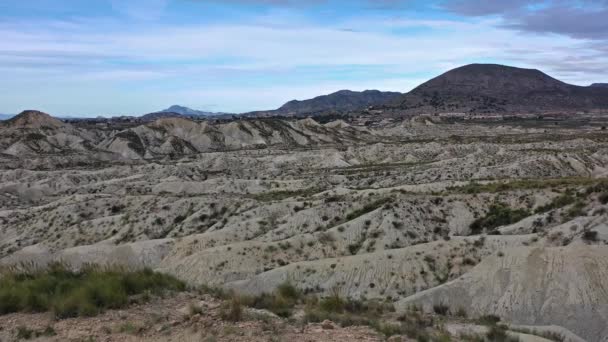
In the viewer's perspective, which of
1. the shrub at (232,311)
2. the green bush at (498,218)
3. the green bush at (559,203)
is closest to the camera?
the shrub at (232,311)

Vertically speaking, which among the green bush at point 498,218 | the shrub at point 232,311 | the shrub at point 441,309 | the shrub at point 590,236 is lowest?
the shrub at point 441,309

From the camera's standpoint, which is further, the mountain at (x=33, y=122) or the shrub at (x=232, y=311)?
the mountain at (x=33, y=122)

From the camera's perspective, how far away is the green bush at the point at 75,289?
10164 mm

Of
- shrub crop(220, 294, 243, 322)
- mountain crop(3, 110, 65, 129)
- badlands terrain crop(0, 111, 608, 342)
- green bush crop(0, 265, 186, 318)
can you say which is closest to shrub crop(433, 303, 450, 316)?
badlands terrain crop(0, 111, 608, 342)

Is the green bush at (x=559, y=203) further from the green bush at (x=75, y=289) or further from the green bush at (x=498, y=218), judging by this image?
the green bush at (x=75, y=289)

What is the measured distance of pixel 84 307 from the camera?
995 centimetres

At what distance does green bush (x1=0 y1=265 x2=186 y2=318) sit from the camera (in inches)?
400

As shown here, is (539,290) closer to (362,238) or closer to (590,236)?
(590,236)

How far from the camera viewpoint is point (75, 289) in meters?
10.8

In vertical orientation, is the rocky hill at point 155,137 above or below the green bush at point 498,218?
above

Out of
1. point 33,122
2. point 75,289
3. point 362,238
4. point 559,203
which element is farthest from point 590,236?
point 33,122

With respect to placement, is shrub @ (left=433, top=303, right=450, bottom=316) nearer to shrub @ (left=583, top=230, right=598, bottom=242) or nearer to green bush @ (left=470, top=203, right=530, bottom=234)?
shrub @ (left=583, top=230, right=598, bottom=242)

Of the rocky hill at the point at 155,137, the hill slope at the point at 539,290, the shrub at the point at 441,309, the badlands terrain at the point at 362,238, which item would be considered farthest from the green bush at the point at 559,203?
the rocky hill at the point at 155,137

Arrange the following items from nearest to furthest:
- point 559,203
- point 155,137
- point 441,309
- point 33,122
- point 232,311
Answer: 1. point 232,311
2. point 441,309
3. point 559,203
4. point 33,122
5. point 155,137
